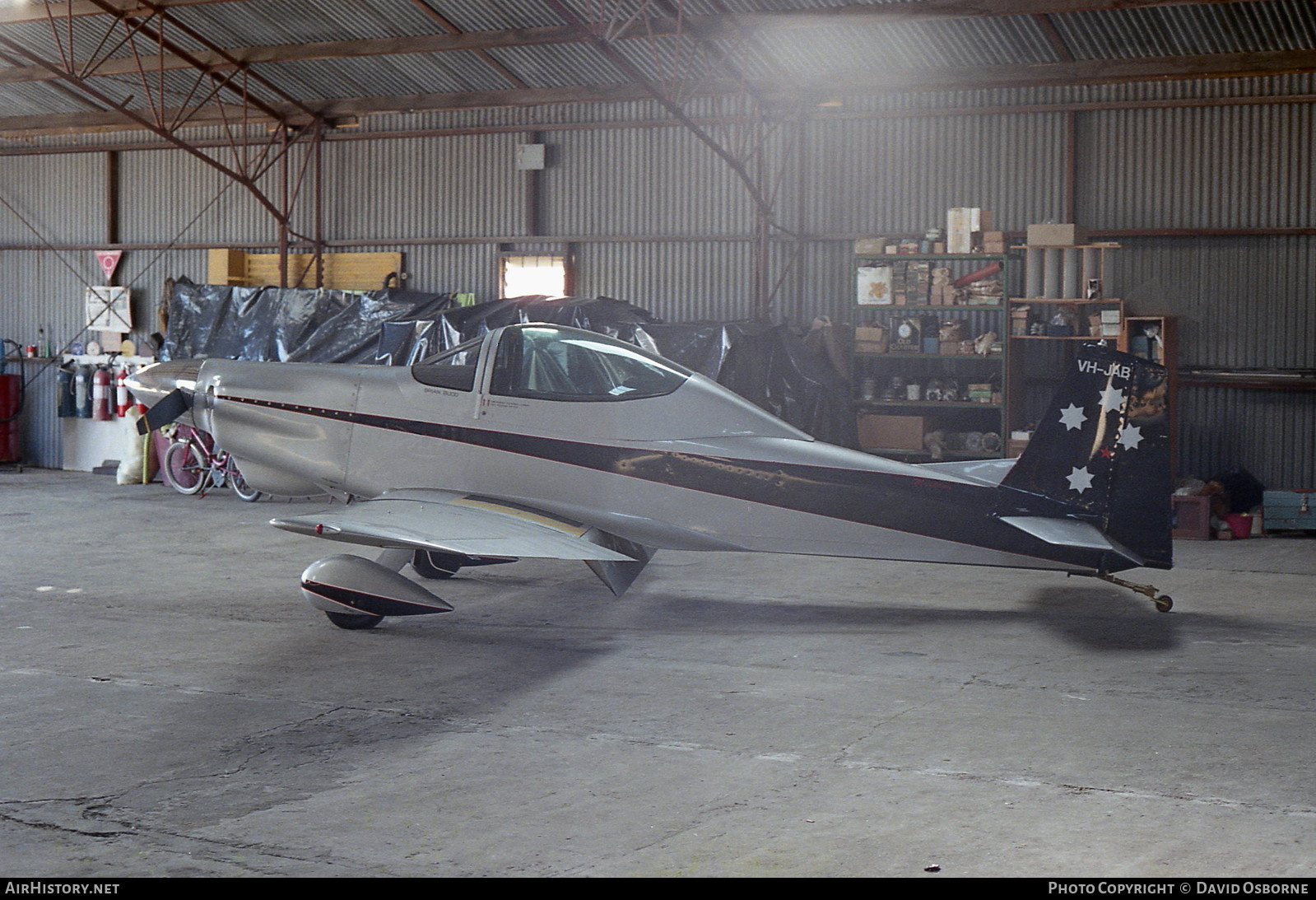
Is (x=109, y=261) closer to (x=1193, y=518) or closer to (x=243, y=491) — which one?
(x=243, y=491)

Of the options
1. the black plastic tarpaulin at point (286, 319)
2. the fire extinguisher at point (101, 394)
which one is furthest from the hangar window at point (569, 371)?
the fire extinguisher at point (101, 394)

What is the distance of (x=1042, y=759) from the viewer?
486 cm

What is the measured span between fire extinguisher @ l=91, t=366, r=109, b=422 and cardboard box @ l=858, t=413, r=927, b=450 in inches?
427

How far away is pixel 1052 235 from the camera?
1282 cm

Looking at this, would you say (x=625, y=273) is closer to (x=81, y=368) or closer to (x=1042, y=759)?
(x=81, y=368)

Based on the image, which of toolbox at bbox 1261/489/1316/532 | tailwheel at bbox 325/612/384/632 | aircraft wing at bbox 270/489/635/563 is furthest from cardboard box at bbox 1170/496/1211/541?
tailwheel at bbox 325/612/384/632

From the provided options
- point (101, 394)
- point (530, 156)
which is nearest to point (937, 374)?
point (530, 156)

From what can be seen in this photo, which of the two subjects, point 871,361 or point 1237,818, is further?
point 871,361

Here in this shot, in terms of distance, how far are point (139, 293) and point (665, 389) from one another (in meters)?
13.2

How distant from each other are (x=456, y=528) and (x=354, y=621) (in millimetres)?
988

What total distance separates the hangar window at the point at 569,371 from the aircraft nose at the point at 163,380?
107 inches

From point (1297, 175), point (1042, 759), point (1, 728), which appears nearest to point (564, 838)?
point (1042, 759)

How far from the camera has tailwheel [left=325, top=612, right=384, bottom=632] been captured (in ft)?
24.2

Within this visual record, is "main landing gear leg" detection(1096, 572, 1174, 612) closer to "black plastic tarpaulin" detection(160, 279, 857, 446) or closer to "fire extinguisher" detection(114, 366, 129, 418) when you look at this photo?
"black plastic tarpaulin" detection(160, 279, 857, 446)
